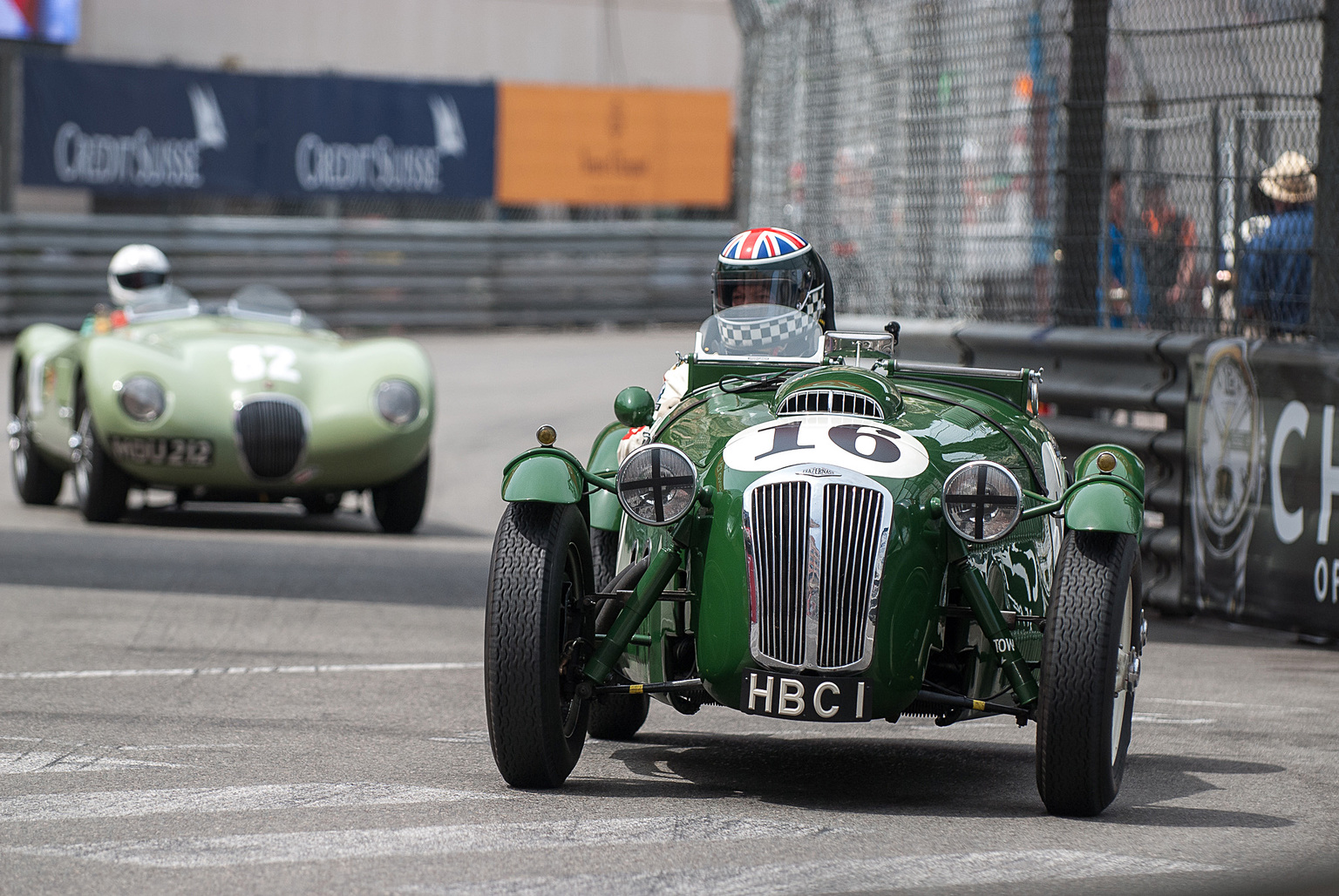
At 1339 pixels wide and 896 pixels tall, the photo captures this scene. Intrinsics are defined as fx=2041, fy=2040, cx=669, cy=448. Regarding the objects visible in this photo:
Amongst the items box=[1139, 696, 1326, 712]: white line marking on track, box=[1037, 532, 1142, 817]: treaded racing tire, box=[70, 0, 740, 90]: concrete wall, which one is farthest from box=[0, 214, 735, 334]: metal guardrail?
box=[1037, 532, 1142, 817]: treaded racing tire

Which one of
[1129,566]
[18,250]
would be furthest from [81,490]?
[18,250]

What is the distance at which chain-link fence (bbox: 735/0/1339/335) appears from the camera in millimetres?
8883

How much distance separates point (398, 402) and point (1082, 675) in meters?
7.00

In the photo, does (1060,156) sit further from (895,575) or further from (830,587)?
(830,587)

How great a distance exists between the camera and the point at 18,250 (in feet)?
71.0

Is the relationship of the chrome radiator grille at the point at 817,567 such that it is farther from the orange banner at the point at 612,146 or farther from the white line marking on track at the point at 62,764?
the orange banner at the point at 612,146

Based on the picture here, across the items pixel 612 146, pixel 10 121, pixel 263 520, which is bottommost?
pixel 263 520

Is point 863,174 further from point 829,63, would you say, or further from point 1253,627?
point 1253,627

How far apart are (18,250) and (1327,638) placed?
1666 cm

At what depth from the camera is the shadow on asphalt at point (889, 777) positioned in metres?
4.94

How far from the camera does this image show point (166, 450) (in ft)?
35.7

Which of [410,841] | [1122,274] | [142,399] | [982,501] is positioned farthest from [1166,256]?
[410,841]

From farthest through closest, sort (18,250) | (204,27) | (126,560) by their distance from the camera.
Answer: (204,27), (18,250), (126,560)

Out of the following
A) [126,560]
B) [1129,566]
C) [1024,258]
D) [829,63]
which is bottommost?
[126,560]
